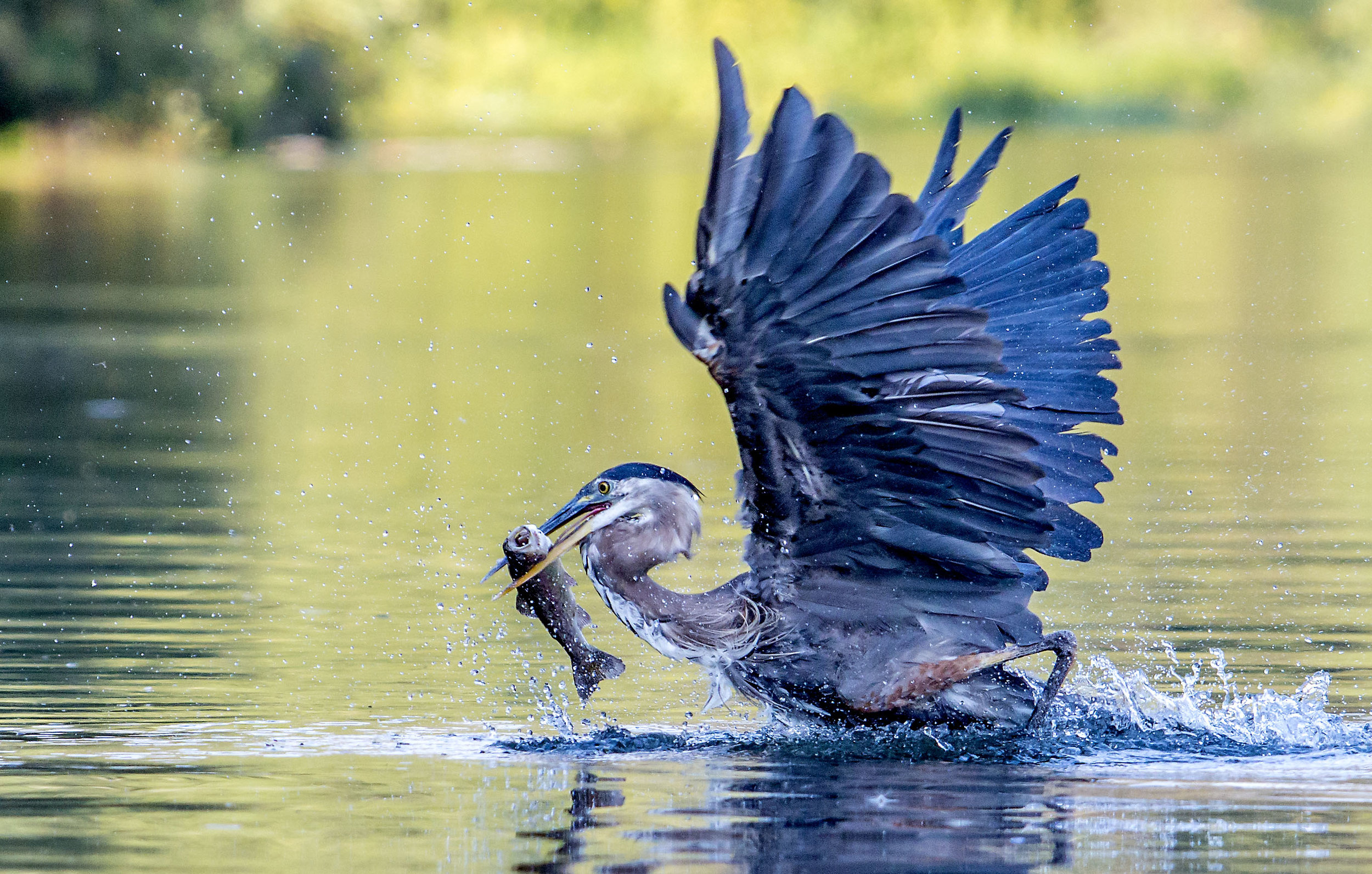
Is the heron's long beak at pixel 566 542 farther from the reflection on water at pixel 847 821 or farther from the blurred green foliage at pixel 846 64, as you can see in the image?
the blurred green foliage at pixel 846 64

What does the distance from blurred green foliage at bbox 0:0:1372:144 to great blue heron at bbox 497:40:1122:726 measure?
43.4 metres

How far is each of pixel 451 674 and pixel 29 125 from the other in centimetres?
3657

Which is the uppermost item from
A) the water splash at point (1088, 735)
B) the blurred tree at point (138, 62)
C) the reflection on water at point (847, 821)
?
the blurred tree at point (138, 62)

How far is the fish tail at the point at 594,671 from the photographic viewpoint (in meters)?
7.11

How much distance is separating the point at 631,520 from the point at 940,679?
0.98 metres

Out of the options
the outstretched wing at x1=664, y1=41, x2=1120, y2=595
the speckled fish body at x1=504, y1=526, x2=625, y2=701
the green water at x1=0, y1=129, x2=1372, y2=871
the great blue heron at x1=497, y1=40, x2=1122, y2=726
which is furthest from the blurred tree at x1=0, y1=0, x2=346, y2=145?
the outstretched wing at x1=664, y1=41, x2=1120, y2=595

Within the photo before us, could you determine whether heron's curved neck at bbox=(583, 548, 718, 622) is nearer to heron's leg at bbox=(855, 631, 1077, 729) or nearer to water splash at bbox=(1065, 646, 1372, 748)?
heron's leg at bbox=(855, 631, 1077, 729)

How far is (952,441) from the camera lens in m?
6.77

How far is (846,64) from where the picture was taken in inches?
2719

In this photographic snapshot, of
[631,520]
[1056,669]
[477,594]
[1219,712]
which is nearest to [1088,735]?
[1056,669]

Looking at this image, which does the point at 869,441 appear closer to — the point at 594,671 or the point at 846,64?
the point at 594,671

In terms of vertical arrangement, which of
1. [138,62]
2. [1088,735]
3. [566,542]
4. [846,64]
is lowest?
[1088,735]

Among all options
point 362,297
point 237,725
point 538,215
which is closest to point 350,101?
point 538,215

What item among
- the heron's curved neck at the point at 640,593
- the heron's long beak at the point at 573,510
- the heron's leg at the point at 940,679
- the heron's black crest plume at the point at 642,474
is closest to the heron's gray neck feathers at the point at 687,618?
the heron's curved neck at the point at 640,593
